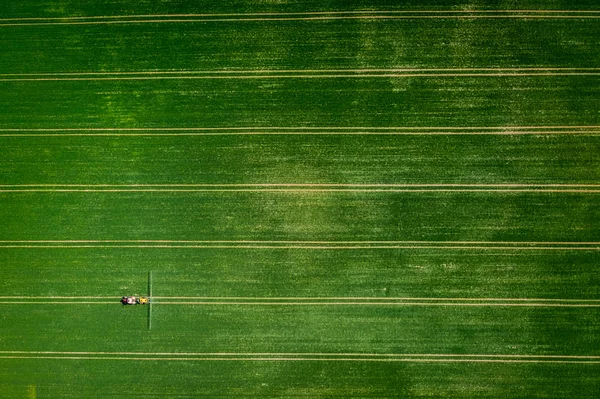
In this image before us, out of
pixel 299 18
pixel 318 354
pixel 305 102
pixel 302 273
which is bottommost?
pixel 318 354

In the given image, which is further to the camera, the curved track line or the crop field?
the curved track line

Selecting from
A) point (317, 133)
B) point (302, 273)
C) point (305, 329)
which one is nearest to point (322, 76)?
point (317, 133)

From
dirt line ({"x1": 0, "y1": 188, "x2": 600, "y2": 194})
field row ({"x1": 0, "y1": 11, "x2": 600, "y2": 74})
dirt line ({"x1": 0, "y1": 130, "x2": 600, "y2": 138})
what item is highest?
field row ({"x1": 0, "y1": 11, "x2": 600, "y2": 74})

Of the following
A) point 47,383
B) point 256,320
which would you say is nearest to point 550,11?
point 256,320

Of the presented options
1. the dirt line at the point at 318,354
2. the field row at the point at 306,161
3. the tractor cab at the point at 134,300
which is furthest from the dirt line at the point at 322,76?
the dirt line at the point at 318,354

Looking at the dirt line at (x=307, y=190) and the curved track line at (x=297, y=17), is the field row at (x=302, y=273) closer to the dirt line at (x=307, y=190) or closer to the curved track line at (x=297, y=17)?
the dirt line at (x=307, y=190)

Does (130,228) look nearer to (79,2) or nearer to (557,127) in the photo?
(79,2)

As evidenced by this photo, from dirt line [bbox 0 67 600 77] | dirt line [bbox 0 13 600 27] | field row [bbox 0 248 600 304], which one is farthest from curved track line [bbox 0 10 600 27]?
field row [bbox 0 248 600 304]

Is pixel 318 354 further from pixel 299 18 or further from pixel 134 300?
pixel 299 18

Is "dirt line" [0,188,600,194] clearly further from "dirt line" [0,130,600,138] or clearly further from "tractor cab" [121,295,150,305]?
"tractor cab" [121,295,150,305]
